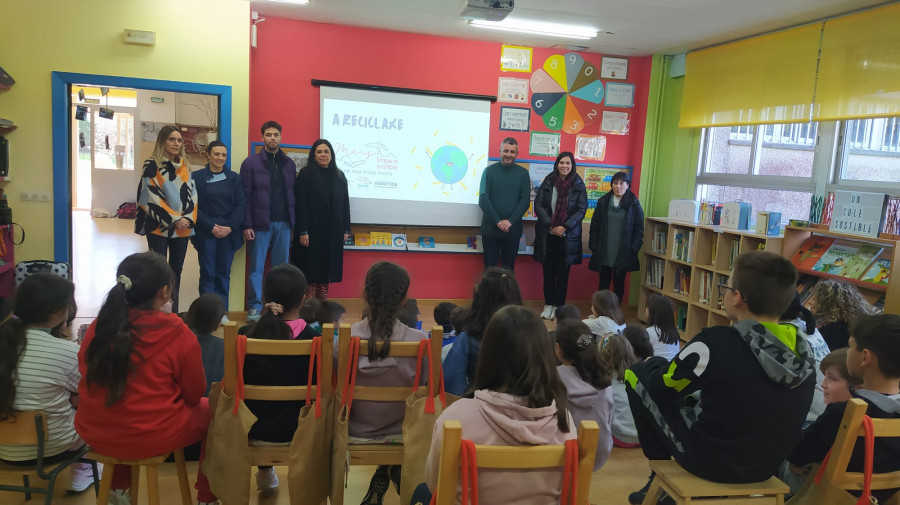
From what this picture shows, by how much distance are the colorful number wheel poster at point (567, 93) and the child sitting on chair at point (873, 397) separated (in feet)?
14.7

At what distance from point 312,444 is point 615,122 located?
521 cm

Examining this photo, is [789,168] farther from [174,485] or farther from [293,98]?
[174,485]

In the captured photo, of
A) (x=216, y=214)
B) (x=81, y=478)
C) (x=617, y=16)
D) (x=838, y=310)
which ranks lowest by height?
(x=81, y=478)

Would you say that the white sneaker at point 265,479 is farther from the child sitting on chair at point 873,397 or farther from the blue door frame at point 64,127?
the blue door frame at point 64,127

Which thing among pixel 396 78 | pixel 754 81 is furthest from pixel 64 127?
pixel 754 81

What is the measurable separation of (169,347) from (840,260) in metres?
4.18

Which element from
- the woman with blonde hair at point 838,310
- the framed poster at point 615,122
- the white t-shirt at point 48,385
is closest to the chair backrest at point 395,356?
the white t-shirt at point 48,385

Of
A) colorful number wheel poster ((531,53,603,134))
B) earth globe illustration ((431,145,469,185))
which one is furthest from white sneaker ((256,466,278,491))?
colorful number wheel poster ((531,53,603,134))

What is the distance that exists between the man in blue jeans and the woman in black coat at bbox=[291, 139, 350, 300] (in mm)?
91

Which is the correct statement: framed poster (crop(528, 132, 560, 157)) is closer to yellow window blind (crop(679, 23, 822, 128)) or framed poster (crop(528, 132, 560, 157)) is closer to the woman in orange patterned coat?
yellow window blind (crop(679, 23, 822, 128))

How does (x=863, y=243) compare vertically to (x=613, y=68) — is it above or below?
below

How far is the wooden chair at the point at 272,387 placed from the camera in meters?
1.89

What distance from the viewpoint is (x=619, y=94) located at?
627 cm

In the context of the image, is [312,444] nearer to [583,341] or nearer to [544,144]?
[583,341]
